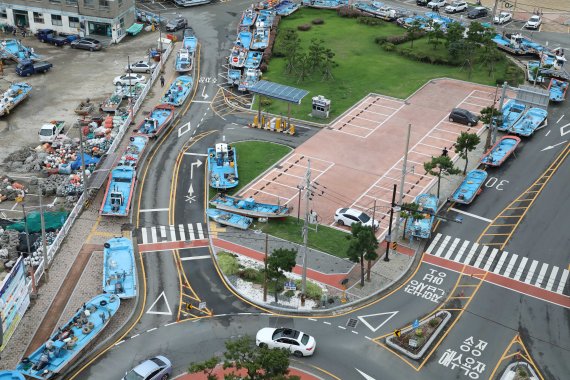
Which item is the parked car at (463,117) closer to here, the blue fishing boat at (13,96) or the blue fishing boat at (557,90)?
the blue fishing boat at (557,90)

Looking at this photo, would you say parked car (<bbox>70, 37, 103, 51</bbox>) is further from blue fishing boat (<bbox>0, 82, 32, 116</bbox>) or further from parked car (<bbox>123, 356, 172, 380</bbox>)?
parked car (<bbox>123, 356, 172, 380</bbox>)

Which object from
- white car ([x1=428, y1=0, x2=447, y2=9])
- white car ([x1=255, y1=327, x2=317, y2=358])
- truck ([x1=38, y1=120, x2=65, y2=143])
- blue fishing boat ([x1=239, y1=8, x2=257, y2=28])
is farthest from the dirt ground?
white car ([x1=428, y1=0, x2=447, y2=9])

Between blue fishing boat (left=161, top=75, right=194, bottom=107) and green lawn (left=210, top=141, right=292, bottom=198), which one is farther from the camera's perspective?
blue fishing boat (left=161, top=75, right=194, bottom=107)

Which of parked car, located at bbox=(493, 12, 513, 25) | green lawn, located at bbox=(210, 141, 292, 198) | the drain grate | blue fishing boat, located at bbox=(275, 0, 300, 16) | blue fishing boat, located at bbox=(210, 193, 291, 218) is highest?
parked car, located at bbox=(493, 12, 513, 25)

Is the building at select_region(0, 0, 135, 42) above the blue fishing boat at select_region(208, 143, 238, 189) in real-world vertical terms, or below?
above

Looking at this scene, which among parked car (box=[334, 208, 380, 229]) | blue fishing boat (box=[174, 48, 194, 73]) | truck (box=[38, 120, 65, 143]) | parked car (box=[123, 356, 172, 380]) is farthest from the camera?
blue fishing boat (box=[174, 48, 194, 73])
